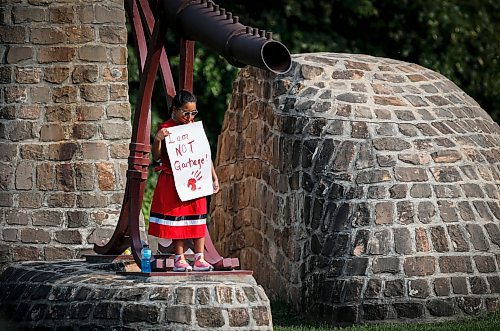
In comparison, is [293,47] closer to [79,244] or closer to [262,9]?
[262,9]

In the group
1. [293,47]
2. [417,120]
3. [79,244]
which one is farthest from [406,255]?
[293,47]

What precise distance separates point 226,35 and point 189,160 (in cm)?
105

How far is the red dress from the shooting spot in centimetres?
1104

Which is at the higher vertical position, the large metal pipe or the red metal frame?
the large metal pipe

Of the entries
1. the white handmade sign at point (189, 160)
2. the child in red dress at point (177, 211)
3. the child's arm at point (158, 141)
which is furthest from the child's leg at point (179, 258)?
the child's arm at point (158, 141)

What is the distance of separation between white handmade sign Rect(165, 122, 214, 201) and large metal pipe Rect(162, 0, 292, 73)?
67 cm

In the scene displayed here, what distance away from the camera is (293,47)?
19.8m

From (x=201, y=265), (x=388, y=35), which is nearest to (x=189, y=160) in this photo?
(x=201, y=265)

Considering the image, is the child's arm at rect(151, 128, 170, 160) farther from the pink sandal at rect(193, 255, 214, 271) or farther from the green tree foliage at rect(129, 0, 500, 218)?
the green tree foliage at rect(129, 0, 500, 218)

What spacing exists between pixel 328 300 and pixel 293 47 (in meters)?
7.68

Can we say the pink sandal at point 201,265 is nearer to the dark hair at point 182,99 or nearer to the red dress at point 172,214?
the red dress at point 172,214

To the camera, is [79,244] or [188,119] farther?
[79,244]

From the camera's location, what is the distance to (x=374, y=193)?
41.3 ft

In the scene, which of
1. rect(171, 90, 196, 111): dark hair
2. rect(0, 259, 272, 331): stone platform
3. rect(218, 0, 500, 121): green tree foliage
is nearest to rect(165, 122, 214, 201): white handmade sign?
rect(171, 90, 196, 111): dark hair
